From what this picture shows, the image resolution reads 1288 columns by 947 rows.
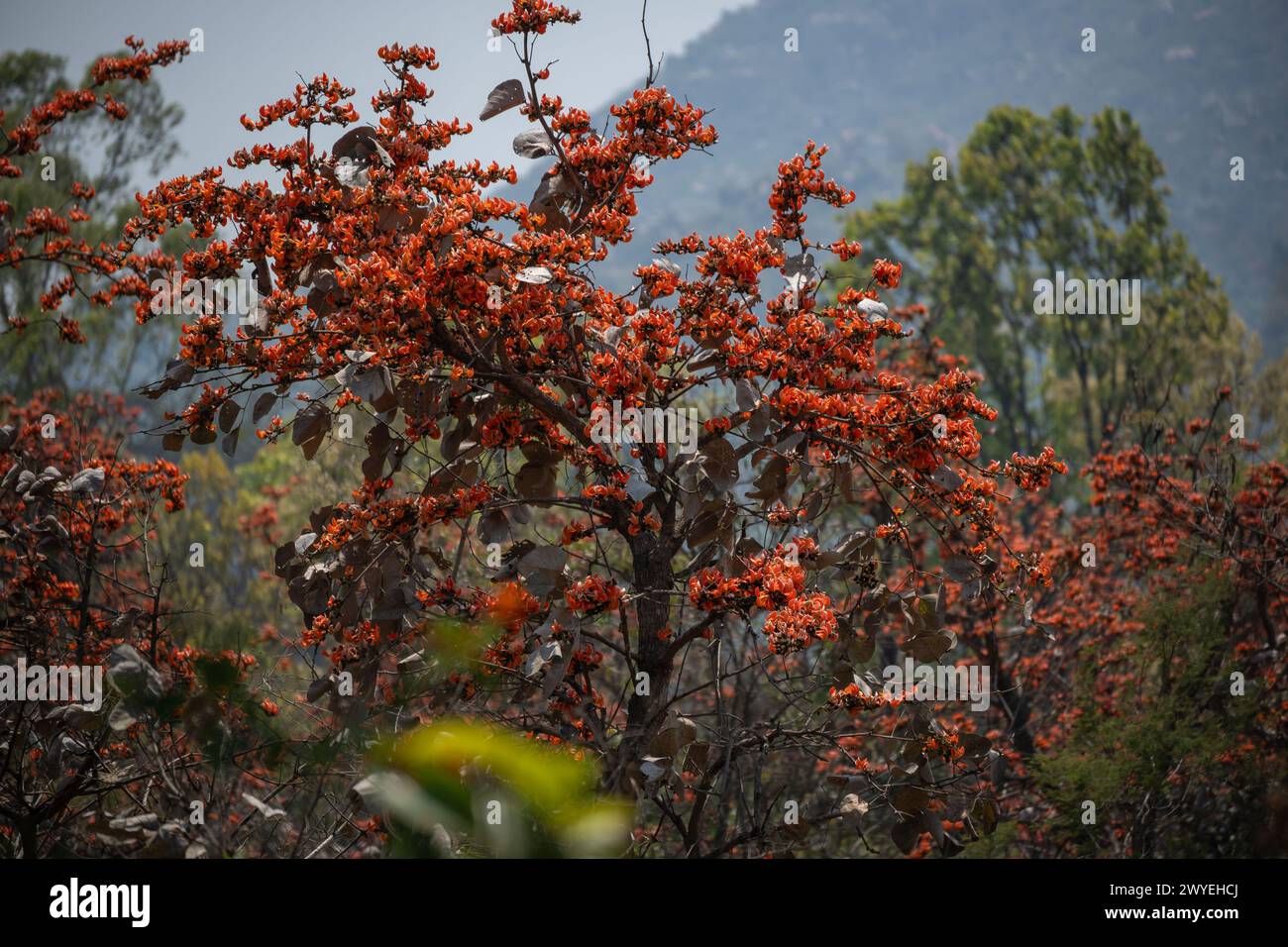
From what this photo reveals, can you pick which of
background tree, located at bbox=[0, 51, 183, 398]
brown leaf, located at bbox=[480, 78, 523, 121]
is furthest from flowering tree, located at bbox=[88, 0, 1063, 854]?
background tree, located at bbox=[0, 51, 183, 398]

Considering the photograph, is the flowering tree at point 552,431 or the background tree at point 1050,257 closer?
the flowering tree at point 552,431

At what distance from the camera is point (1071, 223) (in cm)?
2792

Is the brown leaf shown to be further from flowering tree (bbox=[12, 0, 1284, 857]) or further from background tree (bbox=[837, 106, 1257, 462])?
background tree (bbox=[837, 106, 1257, 462])

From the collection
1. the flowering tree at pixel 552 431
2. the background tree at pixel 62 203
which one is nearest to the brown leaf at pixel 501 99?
the flowering tree at pixel 552 431

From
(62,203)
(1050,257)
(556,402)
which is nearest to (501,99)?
(556,402)

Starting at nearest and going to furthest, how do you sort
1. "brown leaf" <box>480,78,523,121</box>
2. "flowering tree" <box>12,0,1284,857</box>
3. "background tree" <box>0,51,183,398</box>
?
1. "flowering tree" <box>12,0,1284,857</box>
2. "brown leaf" <box>480,78,523,121</box>
3. "background tree" <box>0,51,183,398</box>

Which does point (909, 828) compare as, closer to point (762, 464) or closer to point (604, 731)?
point (604, 731)

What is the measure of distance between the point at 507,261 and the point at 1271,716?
543cm

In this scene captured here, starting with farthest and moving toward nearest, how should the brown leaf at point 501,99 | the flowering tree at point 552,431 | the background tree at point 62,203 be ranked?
the background tree at point 62,203 → the brown leaf at point 501,99 → the flowering tree at point 552,431

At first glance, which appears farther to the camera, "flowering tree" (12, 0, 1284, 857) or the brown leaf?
the brown leaf

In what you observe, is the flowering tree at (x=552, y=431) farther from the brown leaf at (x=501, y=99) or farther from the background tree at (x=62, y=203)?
the background tree at (x=62, y=203)

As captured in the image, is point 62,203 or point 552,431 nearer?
point 552,431

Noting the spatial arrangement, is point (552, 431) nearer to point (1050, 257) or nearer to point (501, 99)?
point (501, 99)
